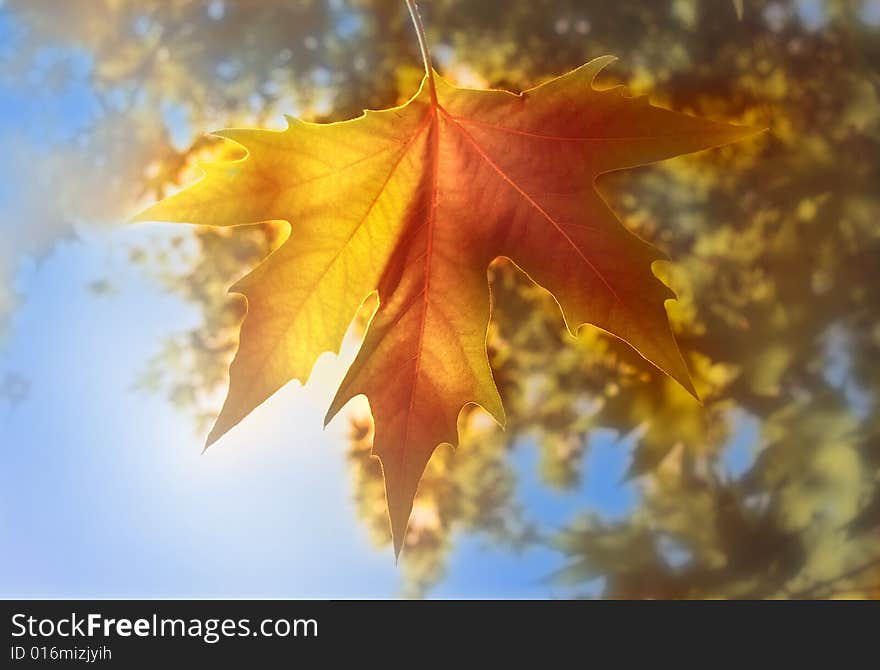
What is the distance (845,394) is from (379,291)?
0.83 m

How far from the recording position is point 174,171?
3.44ft

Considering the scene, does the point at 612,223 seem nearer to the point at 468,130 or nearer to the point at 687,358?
the point at 468,130

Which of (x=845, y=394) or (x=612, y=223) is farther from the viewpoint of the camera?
(x=845, y=394)

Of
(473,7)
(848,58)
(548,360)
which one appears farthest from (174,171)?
(848,58)

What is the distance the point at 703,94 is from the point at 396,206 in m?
0.69

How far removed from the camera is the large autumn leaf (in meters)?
0.44

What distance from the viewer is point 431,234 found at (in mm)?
485

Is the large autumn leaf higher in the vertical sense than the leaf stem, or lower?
lower

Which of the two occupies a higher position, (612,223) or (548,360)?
(548,360)

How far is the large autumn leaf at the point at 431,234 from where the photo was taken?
444mm

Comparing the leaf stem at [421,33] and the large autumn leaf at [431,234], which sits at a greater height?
the leaf stem at [421,33]

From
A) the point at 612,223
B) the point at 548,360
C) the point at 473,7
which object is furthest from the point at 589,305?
the point at 473,7

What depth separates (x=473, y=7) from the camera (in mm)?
1022

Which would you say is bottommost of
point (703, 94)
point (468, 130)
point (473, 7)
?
point (468, 130)
